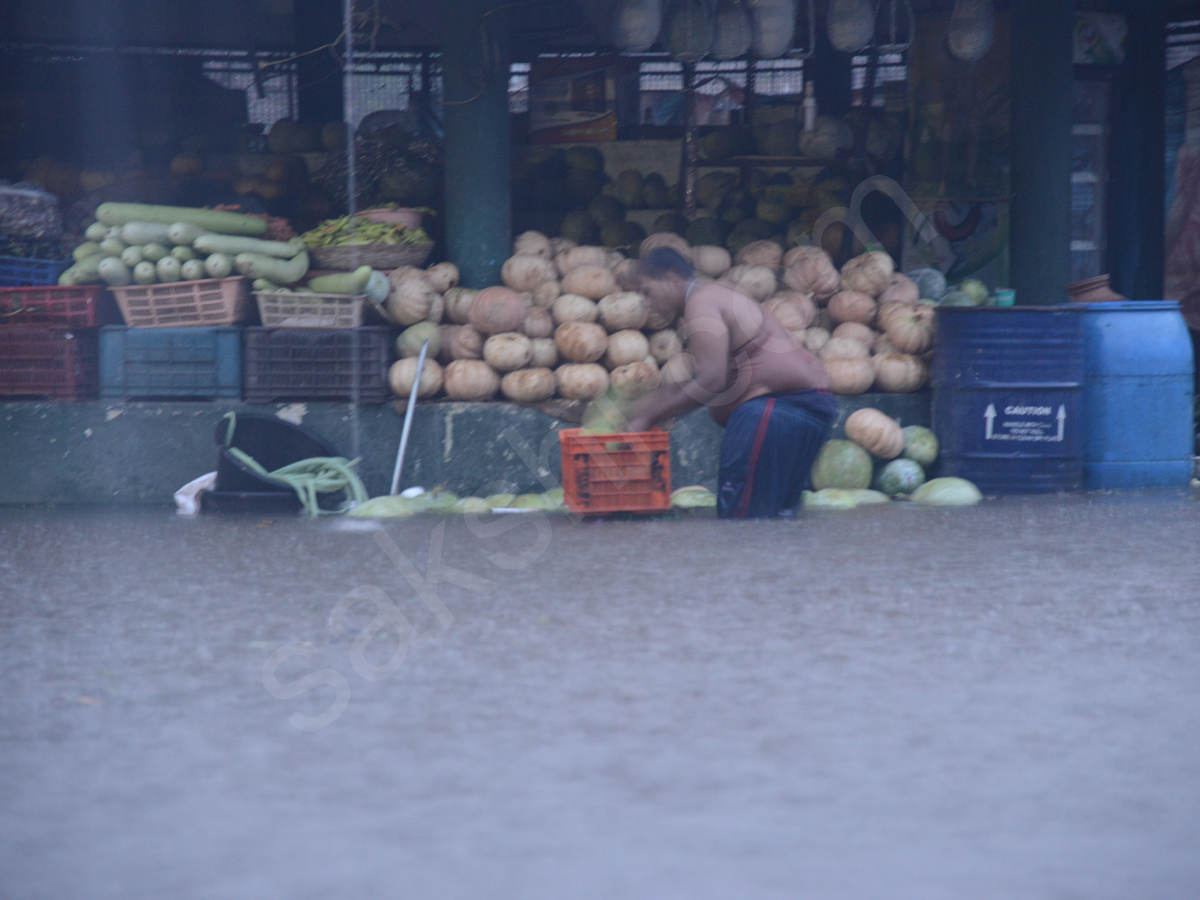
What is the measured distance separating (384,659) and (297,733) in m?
0.66

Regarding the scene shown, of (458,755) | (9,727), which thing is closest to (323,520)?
(9,727)

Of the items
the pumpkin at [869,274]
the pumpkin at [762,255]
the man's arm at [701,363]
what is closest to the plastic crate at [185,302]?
the man's arm at [701,363]

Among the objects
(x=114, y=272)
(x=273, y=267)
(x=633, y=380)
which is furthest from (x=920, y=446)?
(x=114, y=272)

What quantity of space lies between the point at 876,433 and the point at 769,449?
1.28m

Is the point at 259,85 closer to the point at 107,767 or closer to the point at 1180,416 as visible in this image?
the point at 1180,416

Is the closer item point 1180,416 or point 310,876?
point 310,876

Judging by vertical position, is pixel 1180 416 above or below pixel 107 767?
above

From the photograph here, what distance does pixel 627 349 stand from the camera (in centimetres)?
721

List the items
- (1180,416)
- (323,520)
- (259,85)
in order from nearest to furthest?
(323,520), (1180,416), (259,85)

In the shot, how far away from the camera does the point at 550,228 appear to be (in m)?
9.41

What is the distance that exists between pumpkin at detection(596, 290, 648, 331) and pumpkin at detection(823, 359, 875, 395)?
119 cm

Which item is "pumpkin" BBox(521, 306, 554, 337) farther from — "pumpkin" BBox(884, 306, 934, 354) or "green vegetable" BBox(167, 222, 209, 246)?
"pumpkin" BBox(884, 306, 934, 354)

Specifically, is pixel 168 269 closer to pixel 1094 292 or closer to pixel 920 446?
pixel 920 446

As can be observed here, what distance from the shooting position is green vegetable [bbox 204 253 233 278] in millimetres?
7090
